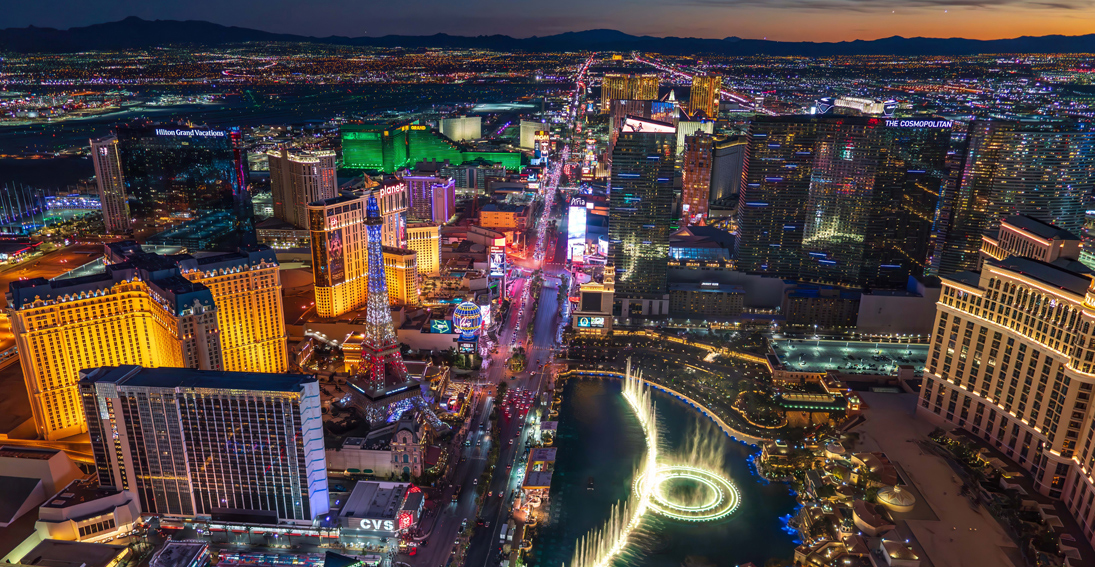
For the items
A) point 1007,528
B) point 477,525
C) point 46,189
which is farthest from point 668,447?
point 46,189

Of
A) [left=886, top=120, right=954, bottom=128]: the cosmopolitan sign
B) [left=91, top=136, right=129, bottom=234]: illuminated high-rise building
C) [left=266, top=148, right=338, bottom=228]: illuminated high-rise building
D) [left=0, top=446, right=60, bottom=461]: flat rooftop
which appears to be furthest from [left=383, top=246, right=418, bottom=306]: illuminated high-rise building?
[left=886, top=120, right=954, bottom=128]: the cosmopolitan sign

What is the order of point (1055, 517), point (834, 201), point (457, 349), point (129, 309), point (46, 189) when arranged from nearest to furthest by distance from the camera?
point (1055, 517) < point (129, 309) < point (457, 349) < point (834, 201) < point (46, 189)

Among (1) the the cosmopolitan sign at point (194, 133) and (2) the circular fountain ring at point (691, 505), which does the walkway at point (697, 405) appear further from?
(1) the the cosmopolitan sign at point (194, 133)

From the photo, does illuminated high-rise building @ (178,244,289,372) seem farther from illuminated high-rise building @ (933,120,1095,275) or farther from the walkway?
illuminated high-rise building @ (933,120,1095,275)

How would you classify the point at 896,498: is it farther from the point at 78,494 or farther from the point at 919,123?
the point at 78,494

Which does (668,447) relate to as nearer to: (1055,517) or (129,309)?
(1055,517)

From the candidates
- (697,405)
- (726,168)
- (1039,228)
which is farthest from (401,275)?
(726,168)
